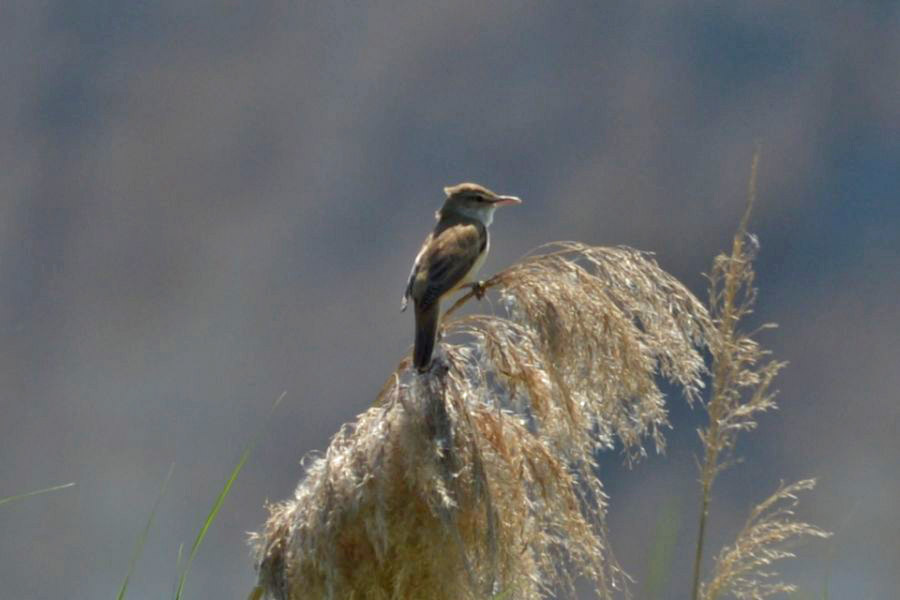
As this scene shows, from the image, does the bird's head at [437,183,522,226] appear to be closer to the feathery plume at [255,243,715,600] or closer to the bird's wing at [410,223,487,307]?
the bird's wing at [410,223,487,307]

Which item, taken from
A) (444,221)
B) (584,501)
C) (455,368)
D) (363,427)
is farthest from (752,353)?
(444,221)

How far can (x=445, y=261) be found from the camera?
3.47 m

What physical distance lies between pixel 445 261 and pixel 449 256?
45 mm

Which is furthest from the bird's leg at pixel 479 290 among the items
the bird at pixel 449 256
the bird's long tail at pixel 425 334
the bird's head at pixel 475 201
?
the bird's head at pixel 475 201

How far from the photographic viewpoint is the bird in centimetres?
299

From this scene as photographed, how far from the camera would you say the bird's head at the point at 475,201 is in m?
4.23

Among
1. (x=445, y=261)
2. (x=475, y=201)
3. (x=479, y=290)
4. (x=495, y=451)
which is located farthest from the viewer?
(x=475, y=201)

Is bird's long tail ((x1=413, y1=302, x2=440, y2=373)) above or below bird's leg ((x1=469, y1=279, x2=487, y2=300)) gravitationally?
below

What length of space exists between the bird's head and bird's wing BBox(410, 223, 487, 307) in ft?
1.06

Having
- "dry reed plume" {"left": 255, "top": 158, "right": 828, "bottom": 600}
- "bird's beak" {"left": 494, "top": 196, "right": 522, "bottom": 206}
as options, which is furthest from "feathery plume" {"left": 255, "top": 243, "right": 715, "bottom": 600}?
"bird's beak" {"left": 494, "top": 196, "right": 522, "bottom": 206}

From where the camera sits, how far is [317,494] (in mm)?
2359

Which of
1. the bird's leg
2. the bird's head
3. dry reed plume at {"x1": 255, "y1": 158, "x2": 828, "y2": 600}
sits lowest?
dry reed plume at {"x1": 255, "y1": 158, "x2": 828, "y2": 600}

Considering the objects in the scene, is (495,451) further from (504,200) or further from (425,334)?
(504,200)

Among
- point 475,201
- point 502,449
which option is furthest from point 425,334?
point 475,201
